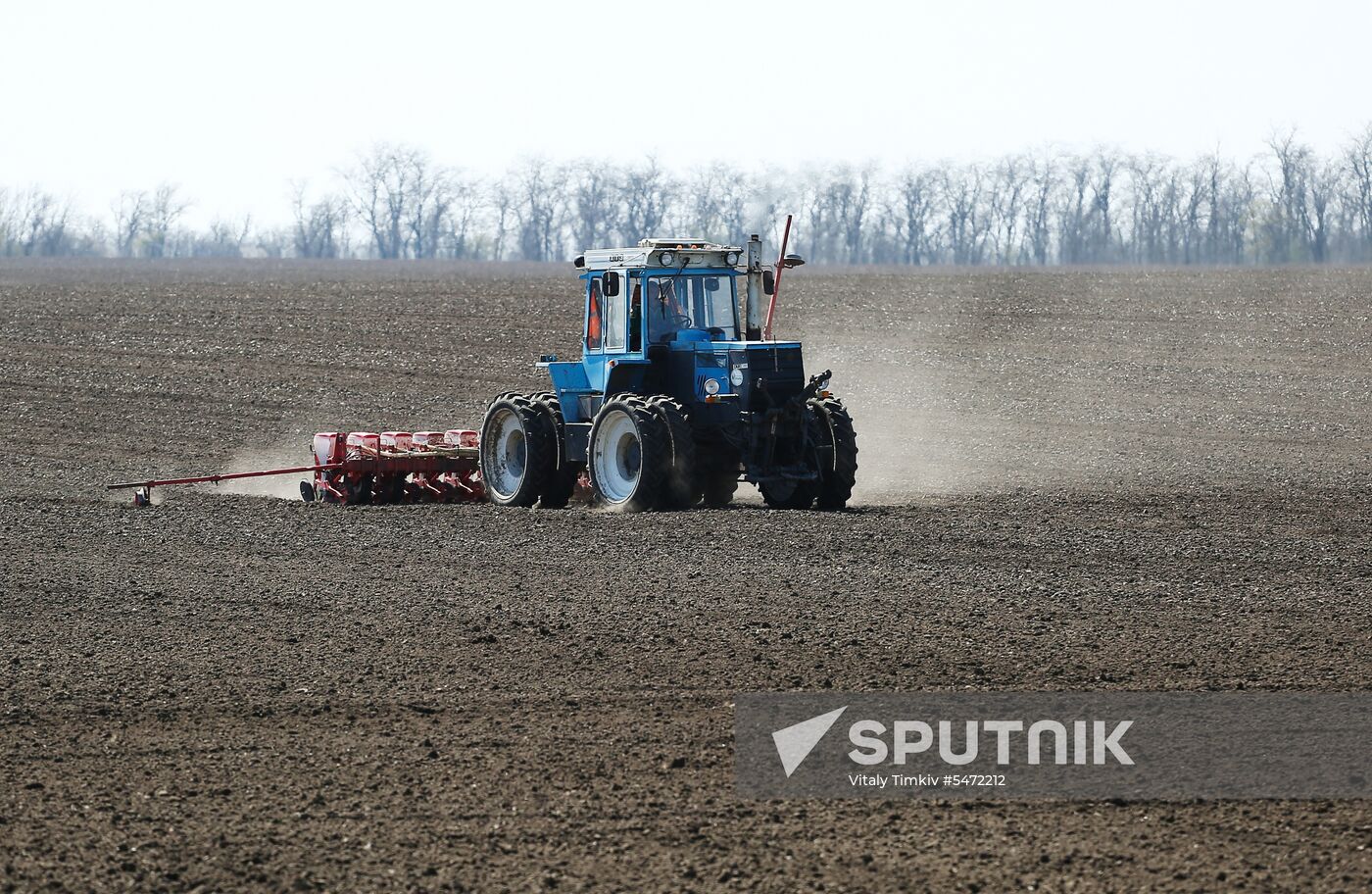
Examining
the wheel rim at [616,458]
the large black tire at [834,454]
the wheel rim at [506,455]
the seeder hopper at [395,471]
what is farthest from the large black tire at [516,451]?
the large black tire at [834,454]

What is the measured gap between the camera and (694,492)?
1526cm

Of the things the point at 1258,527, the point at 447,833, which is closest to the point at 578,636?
the point at 447,833

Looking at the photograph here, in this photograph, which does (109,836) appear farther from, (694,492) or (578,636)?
(694,492)

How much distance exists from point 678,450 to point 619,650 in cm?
567

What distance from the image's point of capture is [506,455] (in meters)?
16.9

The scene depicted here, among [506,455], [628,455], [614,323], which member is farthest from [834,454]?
[506,455]

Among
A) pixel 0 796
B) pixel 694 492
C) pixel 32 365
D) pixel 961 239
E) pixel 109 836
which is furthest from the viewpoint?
pixel 961 239

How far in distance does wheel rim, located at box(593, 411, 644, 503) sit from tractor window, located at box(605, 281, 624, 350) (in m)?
0.76

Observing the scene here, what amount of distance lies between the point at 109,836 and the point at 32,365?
27.8 metres

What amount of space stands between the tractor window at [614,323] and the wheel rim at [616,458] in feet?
2.50

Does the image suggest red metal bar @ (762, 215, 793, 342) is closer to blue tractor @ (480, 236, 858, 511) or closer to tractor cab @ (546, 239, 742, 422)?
blue tractor @ (480, 236, 858, 511)

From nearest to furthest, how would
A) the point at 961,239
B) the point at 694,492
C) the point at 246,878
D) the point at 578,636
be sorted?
the point at 246,878 → the point at 578,636 → the point at 694,492 → the point at 961,239

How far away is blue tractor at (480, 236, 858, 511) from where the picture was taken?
15.0 metres

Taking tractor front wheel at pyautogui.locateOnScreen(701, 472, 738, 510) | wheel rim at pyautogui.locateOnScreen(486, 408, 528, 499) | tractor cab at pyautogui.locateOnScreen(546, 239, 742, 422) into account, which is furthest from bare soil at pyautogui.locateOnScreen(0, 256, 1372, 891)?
tractor cab at pyautogui.locateOnScreen(546, 239, 742, 422)
